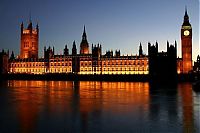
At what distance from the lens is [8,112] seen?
14508mm

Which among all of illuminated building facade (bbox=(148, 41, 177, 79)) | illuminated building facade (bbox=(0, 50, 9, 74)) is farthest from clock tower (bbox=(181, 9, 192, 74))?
illuminated building facade (bbox=(0, 50, 9, 74))

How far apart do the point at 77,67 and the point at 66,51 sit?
1002 cm

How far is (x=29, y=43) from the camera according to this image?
95938 mm

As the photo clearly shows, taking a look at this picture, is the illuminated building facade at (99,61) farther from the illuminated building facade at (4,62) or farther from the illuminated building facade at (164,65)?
the illuminated building facade at (4,62)

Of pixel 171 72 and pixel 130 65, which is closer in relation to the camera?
pixel 171 72

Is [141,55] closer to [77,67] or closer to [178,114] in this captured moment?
[77,67]

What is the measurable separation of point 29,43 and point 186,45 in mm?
47320

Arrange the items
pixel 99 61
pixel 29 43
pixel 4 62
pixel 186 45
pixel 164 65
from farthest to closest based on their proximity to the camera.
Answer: pixel 29 43
pixel 4 62
pixel 99 61
pixel 186 45
pixel 164 65

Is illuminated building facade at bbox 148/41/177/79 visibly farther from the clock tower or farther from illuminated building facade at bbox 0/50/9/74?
illuminated building facade at bbox 0/50/9/74

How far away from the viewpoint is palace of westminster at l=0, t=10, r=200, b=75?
65.6 metres

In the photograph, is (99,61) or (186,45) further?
(99,61)

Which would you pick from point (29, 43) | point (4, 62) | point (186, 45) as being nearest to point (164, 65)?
point (186, 45)

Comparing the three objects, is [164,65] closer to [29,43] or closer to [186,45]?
[186,45]

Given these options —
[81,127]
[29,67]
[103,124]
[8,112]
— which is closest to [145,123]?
[103,124]
